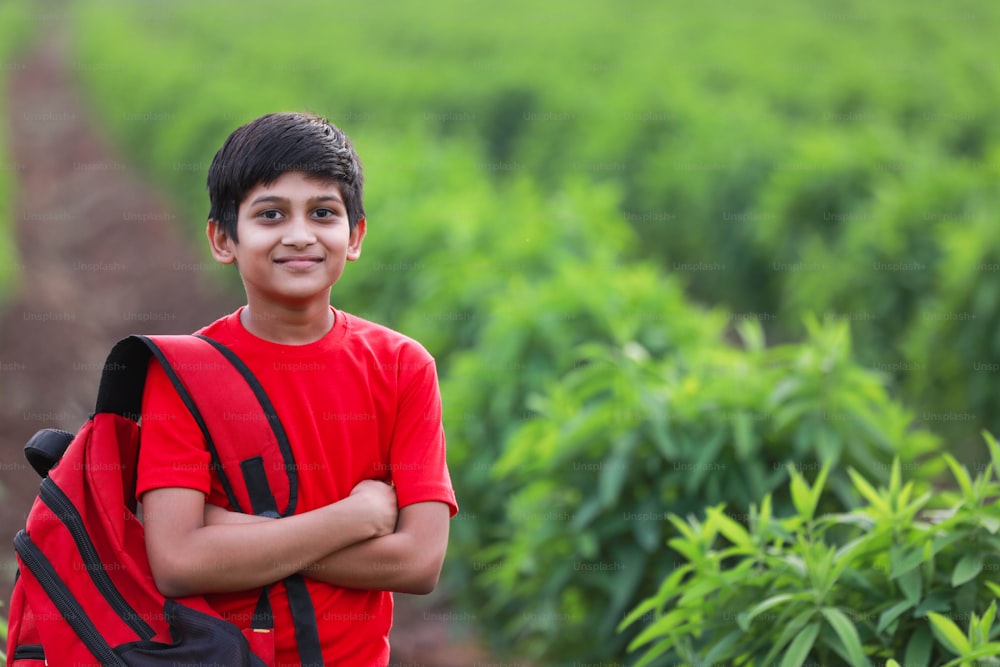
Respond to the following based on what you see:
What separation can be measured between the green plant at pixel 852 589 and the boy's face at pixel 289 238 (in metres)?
1.17

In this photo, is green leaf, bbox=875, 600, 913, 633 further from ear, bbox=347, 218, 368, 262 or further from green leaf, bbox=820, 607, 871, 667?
ear, bbox=347, 218, 368, 262

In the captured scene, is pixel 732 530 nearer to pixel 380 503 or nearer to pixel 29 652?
pixel 380 503

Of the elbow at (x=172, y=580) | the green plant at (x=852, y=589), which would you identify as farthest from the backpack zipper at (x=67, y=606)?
the green plant at (x=852, y=589)

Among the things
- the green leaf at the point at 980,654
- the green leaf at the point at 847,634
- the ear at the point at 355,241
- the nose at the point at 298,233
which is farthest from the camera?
the green leaf at the point at 847,634

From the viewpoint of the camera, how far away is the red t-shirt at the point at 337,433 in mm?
1761

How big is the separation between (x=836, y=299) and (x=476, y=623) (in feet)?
12.7

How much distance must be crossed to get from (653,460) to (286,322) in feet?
5.98

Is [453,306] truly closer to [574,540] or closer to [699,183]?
[574,540]

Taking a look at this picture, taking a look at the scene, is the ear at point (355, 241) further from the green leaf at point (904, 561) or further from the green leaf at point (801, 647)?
the green leaf at point (904, 561)

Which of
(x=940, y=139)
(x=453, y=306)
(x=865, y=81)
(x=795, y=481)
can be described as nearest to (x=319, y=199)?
(x=795, y=481)

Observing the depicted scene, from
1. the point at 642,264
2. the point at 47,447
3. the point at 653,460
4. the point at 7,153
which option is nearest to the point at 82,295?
the point at 7,153

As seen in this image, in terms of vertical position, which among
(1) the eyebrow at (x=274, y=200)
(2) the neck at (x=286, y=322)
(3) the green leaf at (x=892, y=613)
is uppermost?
(1) the eyebrow at (x=274, y=200)

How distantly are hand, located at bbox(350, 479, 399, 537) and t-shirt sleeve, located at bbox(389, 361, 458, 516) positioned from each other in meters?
0.02

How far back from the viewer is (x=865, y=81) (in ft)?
45.1
